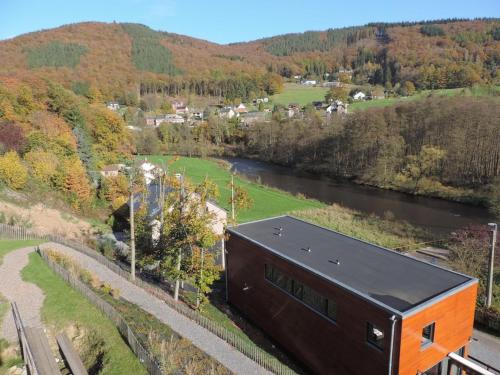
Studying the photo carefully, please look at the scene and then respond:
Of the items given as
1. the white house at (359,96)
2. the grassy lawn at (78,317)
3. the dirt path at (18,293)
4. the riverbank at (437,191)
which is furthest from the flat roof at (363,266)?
the white house at (359,96)

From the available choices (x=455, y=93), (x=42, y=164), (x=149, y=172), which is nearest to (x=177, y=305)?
(x=42, y=164)

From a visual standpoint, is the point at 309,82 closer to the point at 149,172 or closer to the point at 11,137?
the point at 149,172

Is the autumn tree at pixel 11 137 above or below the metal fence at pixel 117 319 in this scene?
above

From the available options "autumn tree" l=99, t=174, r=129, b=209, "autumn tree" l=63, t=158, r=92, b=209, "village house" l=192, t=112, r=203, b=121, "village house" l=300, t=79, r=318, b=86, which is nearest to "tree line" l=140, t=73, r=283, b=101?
"village house" l=300, t=79, r=318, b=86

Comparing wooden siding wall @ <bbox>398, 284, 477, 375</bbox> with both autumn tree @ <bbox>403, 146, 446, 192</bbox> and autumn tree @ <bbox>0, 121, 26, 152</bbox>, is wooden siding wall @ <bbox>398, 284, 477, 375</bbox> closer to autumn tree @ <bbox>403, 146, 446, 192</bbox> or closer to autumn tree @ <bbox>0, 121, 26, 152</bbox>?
autumn tree @ <bbox>0, 121, 26, 152</bbox>

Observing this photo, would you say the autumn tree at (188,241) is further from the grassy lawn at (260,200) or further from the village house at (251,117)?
the village house at (251,117)

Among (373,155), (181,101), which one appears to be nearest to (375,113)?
(373,155)

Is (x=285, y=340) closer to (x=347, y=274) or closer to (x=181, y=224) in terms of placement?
(x=347, y=274)
